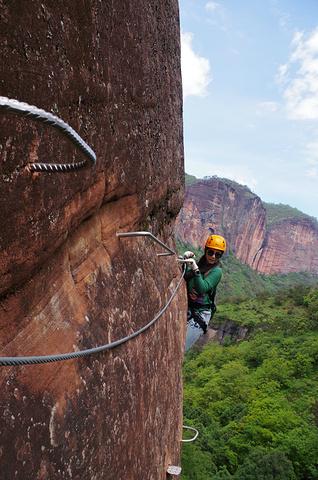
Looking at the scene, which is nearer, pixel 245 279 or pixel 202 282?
pixel 202 282

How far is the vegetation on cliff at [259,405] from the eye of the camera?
1883cm

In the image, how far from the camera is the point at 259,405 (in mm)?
25578

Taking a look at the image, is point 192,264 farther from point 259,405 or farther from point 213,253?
point 259,405

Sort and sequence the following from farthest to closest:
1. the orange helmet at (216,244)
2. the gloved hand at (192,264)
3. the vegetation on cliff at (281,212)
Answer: the vegetation on cliff at (281,212), the orange helmet at (216,244), the gloved hand at (192,264)

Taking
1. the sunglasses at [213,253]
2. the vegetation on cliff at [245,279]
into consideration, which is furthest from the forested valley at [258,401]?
the vegetation on cliff at [245,279]

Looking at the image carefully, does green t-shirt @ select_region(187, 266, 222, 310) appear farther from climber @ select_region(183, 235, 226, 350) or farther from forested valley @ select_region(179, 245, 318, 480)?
forested valley @ select_region(179, 245, 318, 480)

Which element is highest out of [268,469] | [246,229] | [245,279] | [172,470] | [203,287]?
[203,287]

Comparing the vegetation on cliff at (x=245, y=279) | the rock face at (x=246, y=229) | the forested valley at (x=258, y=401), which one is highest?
the rock face at (x=246, y=229)

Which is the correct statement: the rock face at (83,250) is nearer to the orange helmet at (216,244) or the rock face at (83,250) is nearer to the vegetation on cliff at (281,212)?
the orange helmet at (216,244)

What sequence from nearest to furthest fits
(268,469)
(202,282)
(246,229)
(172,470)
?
1. (172,470)
2. (202,282)
3. (268,469)
4. (246,229)

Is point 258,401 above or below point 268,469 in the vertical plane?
below

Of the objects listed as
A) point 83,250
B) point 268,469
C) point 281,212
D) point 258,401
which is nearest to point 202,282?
point 83,250

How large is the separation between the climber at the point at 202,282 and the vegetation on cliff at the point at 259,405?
42.2ft

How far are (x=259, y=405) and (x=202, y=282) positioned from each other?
22.9 meters
